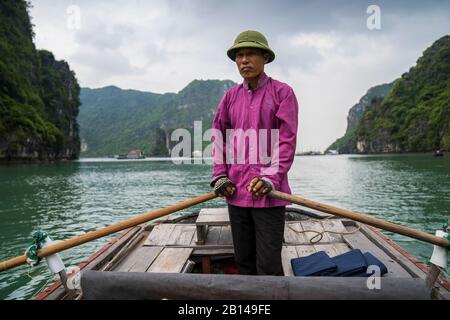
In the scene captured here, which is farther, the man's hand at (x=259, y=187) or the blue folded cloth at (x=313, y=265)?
→ the blue folded cloth at (x=313, y=265)

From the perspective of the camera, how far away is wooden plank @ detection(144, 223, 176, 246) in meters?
4.90

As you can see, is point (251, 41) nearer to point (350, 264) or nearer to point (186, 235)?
point (350, 264)

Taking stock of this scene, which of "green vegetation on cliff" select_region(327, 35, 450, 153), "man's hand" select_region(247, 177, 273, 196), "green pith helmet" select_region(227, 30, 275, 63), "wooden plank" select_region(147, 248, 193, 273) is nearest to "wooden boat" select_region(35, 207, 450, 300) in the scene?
"wooden plank" select_region(147, 248, 193, 273)

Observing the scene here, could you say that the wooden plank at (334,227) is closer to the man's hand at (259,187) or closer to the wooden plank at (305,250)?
the wooden plank at (305,250)

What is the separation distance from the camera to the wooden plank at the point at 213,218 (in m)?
4.75

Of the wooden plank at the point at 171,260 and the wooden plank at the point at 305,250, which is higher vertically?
the wooden plank at the point at 305,250

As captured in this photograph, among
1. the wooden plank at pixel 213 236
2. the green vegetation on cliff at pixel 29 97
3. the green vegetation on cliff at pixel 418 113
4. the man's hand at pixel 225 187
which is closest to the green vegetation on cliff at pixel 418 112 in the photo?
the green vegetation on cliff at pixel 418 113

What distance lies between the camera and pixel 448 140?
256 ft

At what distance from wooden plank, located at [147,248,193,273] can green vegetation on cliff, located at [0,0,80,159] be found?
6120cm

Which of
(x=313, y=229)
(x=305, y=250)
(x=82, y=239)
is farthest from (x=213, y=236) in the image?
(x=82, y=239)

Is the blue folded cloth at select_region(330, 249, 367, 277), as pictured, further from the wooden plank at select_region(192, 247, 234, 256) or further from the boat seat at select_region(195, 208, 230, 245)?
the boat seat at select_region(195, 208, 230, 245)

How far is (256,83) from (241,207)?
1.21 m

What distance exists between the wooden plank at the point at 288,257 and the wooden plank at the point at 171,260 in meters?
1.31
